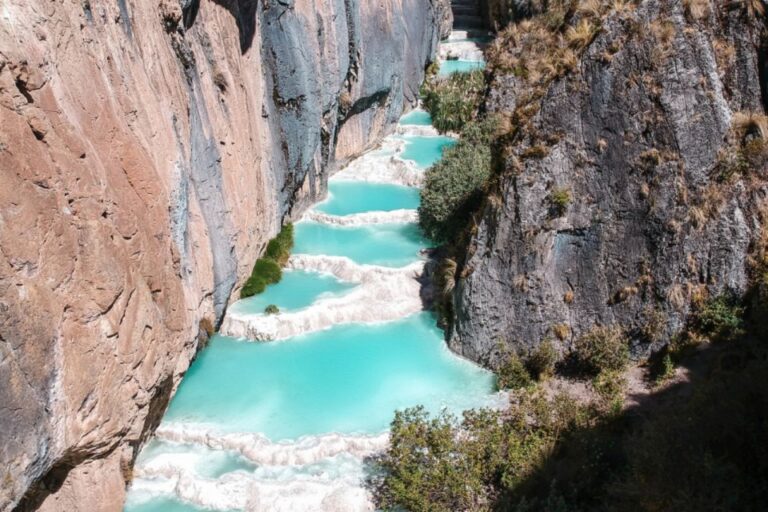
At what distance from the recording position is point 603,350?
18.2m

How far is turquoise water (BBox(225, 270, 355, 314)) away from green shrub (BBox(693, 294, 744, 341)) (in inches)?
499

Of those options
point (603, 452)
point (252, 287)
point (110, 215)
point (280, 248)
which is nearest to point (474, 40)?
point (280, 248)

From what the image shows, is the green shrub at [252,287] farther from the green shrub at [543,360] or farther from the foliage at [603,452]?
the green shrub at [543,360]

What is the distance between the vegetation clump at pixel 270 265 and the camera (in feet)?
80.0

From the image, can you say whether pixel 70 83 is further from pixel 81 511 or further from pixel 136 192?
pixel 81 511

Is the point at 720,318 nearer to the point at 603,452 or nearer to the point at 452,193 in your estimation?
the point at 603,452

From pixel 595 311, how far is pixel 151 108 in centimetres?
1397

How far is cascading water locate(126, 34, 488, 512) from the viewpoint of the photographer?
51.7ft

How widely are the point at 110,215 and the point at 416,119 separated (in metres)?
35.9

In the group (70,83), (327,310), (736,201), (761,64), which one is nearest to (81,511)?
(70,83)

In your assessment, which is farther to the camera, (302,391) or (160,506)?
(302,391)

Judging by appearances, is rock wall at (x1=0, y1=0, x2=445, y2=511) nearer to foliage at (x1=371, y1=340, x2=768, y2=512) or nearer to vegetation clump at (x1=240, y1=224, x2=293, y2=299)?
vegetation clump at (x1=240, y1=224, x2=293, y2=299)

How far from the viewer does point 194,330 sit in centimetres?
1828

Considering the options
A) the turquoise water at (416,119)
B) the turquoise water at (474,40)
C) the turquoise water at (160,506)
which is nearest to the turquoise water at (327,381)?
the turquoise water at (160,506)
